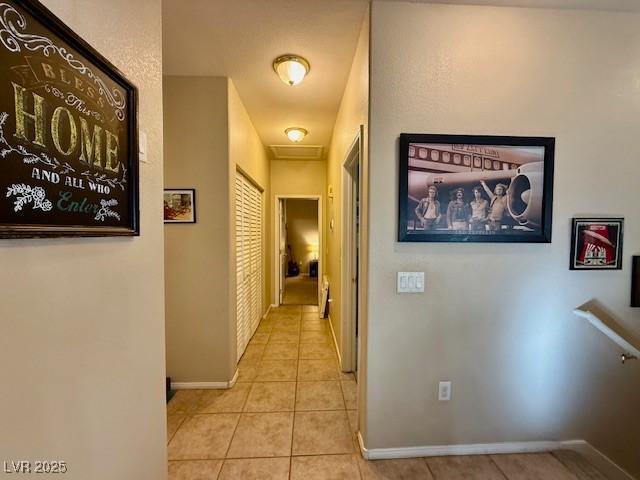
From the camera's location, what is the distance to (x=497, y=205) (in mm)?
1643

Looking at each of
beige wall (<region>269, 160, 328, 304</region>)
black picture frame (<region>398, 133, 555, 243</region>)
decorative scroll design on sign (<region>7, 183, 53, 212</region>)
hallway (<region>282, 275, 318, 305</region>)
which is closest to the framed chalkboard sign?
decorative scroll design on sign (<region>7, 183, 53, 212</region>)

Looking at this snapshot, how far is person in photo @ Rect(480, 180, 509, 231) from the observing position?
1.63 m

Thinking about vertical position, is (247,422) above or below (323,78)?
below

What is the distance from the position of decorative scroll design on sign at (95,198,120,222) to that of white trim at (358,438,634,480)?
1.85m

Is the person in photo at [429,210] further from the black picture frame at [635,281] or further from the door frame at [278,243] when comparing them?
the door frame at [278,243]

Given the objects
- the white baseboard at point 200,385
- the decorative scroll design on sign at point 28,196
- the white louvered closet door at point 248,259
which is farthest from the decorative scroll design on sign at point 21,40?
the white baseboard at point 200,385

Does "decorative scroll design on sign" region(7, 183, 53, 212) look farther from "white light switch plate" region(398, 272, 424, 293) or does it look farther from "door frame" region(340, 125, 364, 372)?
"door frame" region(340, 125, 364, 372)

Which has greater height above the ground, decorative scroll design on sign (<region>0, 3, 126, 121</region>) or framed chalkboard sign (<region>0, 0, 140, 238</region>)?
decorative scroll design on sign (<region>0, 3, 126, 121</region>)

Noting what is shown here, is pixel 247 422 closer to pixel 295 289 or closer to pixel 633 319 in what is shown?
pixel 633 319

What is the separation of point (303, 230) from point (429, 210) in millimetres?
7199

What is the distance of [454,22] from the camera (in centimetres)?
162

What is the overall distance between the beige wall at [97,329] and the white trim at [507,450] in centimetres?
124

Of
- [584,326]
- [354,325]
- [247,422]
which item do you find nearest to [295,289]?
[354,325]

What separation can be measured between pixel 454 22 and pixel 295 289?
5655 millimetres
